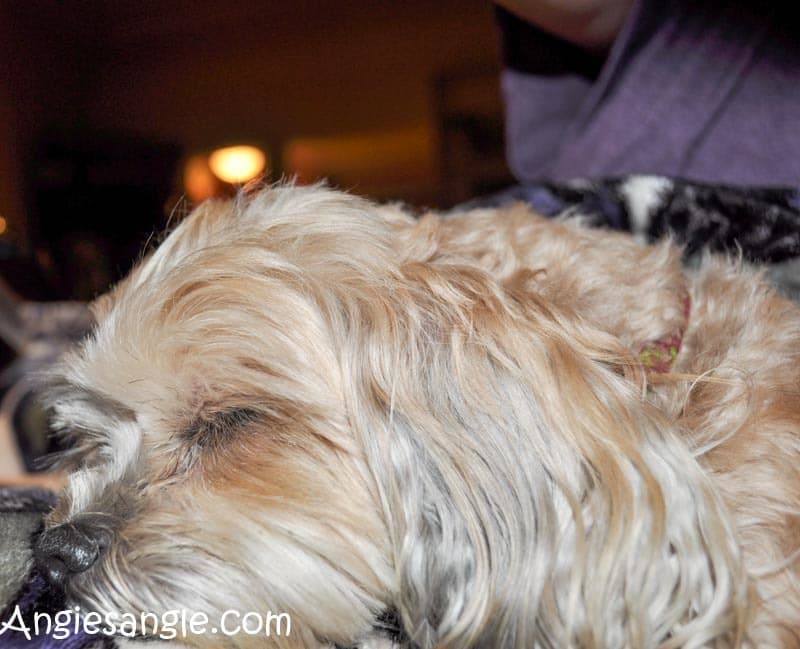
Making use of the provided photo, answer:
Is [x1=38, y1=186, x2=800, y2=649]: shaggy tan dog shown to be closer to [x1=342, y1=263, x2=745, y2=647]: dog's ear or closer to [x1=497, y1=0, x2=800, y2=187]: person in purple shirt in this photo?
[x1=342, y1=263, x2=745, y2=647]: dog's ear

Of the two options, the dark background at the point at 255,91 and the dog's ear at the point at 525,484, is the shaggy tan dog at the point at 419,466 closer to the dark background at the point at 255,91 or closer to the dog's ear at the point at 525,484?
the dog's ear at the point at 525,484

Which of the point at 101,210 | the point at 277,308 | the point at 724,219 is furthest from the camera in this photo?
the point at 101,210

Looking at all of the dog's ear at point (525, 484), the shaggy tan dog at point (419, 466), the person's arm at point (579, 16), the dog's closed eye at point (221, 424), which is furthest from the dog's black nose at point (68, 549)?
the person's arm at point (579, 16)

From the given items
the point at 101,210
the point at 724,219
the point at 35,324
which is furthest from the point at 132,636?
the point at 101,210

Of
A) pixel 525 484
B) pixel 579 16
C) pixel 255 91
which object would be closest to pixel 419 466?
pixel 525 484

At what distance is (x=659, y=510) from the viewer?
1.27 m

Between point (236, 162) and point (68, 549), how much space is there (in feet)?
28.3

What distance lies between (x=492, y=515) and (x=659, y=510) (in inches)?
11.1

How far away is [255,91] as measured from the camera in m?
9.84

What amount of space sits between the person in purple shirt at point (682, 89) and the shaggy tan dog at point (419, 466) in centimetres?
79

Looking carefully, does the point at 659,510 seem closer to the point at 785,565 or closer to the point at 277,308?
the point at 785,565

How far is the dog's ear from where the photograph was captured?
1.27 metres

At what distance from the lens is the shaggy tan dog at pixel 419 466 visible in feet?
4.23

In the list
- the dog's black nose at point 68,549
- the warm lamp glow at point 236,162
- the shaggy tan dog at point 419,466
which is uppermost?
the shaggy tan dog at point 419,466
